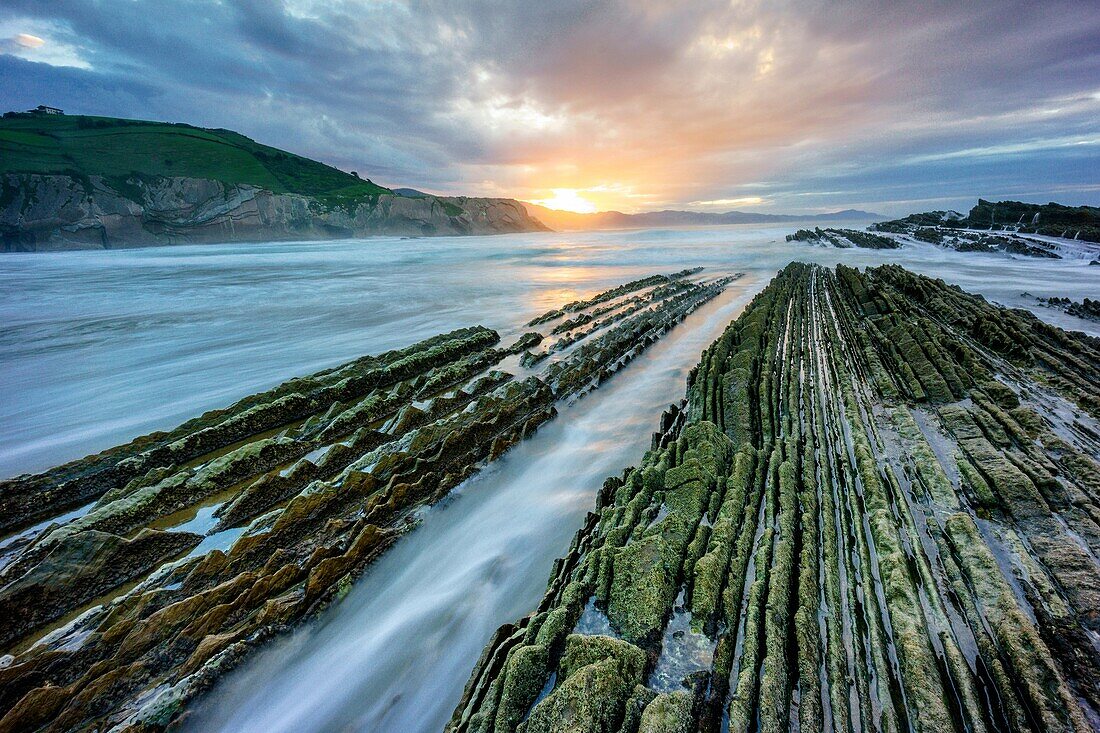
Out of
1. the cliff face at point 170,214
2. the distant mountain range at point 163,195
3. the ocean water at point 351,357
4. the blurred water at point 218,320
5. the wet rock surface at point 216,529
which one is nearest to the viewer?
the wet rock surface at point 216,529

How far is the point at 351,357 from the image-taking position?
13500 millimetres

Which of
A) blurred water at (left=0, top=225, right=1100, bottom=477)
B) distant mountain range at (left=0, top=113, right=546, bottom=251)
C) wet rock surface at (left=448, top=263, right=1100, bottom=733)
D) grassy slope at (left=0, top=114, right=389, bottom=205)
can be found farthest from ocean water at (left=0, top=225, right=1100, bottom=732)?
grassy slope at (left=0, top=114, right=389, bottom=205)

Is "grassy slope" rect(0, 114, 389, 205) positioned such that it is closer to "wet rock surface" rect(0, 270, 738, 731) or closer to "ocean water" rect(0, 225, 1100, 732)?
"ocean water" rect(0, 225, 1100, 732)

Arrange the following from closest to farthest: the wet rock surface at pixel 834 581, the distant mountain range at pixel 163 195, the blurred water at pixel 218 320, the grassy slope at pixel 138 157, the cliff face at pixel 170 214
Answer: the wet rock surface at pixel 834 581
the blurred water at pixel 218 320
the cliff face at pixel 170 214
the distant mountain range at pixel 163 195
the grassy slope at pixel 138 157

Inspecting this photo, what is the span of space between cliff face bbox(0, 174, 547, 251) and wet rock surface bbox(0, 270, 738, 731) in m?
108

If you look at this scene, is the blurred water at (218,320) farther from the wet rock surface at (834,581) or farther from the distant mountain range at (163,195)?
the distant mountain range at (163,195)

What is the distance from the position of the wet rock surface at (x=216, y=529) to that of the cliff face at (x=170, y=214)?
10752 centimetres

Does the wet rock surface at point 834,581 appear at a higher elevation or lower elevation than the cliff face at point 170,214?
lower

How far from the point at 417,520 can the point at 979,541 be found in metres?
6.96

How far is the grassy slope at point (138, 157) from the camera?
80.1m

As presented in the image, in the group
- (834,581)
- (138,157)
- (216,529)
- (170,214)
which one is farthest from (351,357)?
(138,157)

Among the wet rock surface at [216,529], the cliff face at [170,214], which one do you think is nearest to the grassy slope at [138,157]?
the cliff face at [170,214]

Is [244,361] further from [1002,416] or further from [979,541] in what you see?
[1002,416]

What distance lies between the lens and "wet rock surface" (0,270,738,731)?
3.80m
